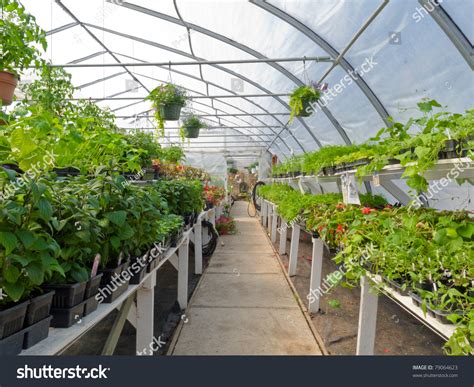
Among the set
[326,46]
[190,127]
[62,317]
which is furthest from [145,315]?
[190,127]

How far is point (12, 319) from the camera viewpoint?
913mm

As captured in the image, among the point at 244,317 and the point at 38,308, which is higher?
the point at 38,308

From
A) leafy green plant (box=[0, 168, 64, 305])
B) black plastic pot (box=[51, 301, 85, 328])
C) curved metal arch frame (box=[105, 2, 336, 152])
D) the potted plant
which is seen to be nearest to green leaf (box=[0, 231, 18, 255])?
leafy green plant (box=[0, 168, 64, 305])

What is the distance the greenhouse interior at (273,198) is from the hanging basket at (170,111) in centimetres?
2

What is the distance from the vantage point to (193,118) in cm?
650

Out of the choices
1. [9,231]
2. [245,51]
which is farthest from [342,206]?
[245,51]

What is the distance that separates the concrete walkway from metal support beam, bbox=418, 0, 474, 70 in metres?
2.52

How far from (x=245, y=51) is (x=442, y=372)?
4.68 m

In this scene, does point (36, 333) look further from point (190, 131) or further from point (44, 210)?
point (190, 131)

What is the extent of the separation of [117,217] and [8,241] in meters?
0.54

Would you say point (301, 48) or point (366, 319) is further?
point (301, 48)

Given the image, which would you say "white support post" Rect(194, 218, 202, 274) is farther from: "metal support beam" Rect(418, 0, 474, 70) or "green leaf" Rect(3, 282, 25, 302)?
"green leaf" Rect(3, 282, 25, 302)

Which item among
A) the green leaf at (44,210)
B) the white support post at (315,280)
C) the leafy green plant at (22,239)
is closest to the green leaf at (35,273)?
the leafy green plant at (22,239)

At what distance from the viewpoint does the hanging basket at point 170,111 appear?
4340 millimetres
